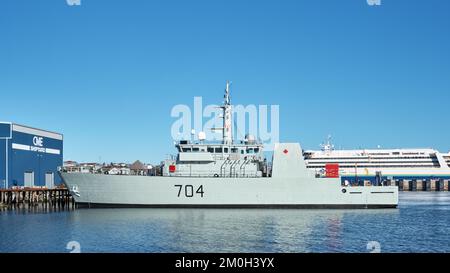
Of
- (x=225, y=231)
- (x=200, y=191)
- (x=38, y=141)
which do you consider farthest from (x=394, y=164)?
(x=225, y=231)

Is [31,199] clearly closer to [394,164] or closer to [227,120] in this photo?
[227,120]

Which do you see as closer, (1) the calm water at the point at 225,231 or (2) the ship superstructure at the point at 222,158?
(1) the calm water at the point at 225,231

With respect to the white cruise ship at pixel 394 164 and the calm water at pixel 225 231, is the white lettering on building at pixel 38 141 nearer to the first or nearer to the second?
the calm water at pixel 225 231

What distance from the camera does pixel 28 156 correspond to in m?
50.6

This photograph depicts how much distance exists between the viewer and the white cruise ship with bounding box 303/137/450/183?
9338 centimetres

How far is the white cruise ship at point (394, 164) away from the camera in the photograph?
306ft

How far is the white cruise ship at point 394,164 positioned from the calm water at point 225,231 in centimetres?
6236

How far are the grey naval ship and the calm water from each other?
4.86 feet

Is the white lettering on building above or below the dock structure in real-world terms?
above

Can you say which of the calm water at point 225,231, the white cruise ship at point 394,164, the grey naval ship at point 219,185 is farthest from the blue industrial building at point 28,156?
the white cruise ship at point 394,164

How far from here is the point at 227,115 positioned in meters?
37.8

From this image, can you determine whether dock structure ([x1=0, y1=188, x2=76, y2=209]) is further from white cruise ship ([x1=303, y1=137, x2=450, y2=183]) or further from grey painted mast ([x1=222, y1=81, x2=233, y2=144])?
white cruise ship ([x1=303, y1=137, x2=450, y2=183])

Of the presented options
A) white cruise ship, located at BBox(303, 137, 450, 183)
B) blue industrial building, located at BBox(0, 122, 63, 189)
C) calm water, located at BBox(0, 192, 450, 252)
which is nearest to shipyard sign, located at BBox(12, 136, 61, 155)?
blue industrial building, located at BBox(0, 122, 63, 189)
